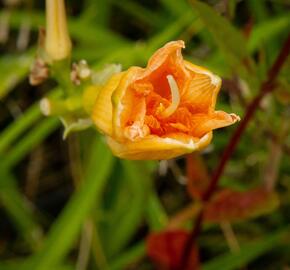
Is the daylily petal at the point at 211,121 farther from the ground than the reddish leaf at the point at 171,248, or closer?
farther from the ground

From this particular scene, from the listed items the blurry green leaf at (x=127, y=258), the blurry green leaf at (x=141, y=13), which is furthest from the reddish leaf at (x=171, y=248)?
the blurry green leaf at (x=141, y=13)

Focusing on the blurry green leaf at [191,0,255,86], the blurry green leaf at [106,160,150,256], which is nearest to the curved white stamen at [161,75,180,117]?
the blurry green leaf at [191,0,255,86]

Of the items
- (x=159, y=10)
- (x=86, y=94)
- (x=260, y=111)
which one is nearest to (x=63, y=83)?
(x=86, y=94)

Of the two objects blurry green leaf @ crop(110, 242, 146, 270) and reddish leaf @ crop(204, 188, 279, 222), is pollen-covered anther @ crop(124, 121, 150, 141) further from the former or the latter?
blurry green leaf @ crop(110, 242, 146, 270)

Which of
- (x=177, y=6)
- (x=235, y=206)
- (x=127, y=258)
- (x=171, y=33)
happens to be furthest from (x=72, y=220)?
(x=177, y=6)

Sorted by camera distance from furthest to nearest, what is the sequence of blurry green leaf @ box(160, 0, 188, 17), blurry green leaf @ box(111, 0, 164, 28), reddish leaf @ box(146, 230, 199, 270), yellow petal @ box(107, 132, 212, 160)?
blurry green leaf @ box(111, 0, 164, 28)
blurry green leaf @ box(160, 0, 188, 17)
reddish leaf @ box(146, 230, 199, 270)
yellow petal @ box(107, 132, 212, 160)

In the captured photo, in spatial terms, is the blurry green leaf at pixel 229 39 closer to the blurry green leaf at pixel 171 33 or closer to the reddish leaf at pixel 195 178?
the reddish leaf at pixel 195 178
